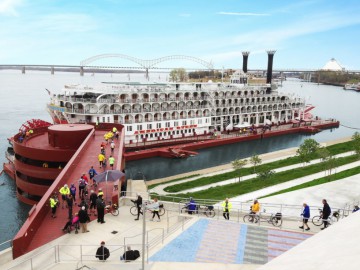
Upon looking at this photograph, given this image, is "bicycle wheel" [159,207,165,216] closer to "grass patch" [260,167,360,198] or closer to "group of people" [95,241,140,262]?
"group of people" [95,241,140,262]

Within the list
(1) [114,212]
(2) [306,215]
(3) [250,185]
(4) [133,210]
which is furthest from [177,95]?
(2) [306,215]

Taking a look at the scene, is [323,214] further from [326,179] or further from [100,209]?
[326,179]

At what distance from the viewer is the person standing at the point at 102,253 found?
12117mm

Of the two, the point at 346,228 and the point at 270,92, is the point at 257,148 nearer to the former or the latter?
the point at 270,92

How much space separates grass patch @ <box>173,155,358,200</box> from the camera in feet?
95.8

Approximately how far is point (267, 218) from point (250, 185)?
1548cm

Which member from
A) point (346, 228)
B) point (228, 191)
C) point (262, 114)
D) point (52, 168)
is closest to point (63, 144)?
point (52, 168)

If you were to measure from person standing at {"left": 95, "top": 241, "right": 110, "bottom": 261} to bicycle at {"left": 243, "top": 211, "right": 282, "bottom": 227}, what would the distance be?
6.66m

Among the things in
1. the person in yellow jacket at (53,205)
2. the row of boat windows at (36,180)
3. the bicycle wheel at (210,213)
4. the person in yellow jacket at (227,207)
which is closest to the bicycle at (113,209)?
the person in yellow jacket at (53,205)

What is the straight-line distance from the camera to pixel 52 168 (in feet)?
93.0

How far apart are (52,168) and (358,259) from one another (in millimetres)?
26122

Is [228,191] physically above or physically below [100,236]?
below

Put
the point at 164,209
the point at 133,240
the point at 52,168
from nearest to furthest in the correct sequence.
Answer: the point at 133,240, the point at 164,209, the point at 52,168

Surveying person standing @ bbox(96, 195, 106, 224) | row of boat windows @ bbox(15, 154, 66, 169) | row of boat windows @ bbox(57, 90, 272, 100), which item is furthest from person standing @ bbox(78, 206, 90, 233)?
row of boat windows @ bbox(57, 90, 272, 100)
